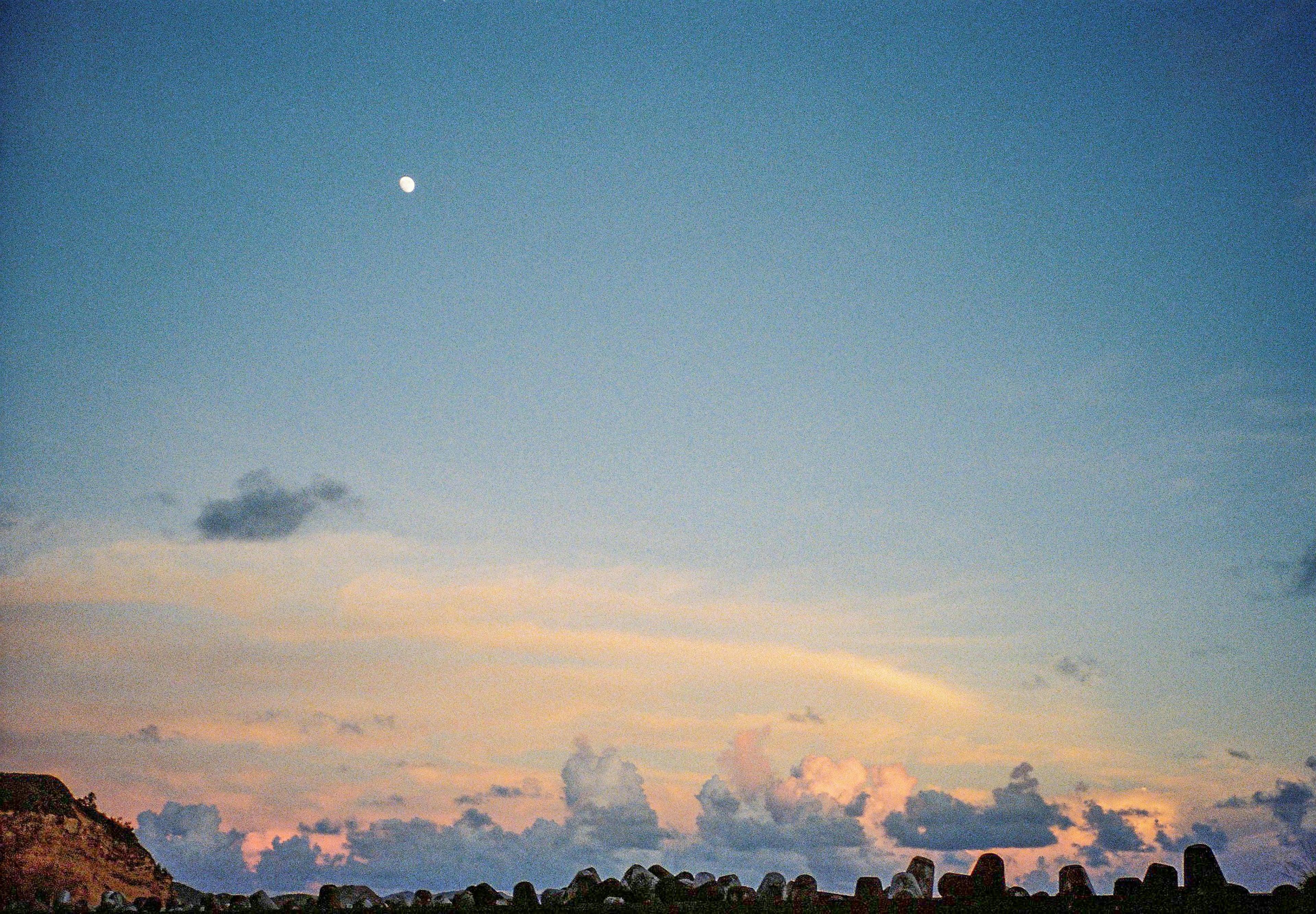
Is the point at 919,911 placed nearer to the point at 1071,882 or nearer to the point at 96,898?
the point at 1071,882

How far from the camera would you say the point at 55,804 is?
45.7 m

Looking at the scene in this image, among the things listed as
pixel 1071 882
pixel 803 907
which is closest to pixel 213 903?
pixel 803 907

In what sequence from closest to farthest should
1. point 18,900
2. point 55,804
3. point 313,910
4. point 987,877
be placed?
point 987,877, point 313,910, point 18,900, point 55,804

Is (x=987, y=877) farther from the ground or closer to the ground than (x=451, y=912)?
farther from the ground

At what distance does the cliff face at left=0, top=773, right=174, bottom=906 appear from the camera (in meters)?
42.1

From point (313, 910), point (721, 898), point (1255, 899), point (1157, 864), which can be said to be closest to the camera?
point (1255, 899)

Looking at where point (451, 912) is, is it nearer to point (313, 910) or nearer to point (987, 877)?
point (313, 910)

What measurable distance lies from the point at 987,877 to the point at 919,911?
204 centimetres

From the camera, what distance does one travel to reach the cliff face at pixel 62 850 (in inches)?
1658

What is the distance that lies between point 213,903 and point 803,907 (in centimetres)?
1819

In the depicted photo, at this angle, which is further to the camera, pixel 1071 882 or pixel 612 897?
pixel 612 897

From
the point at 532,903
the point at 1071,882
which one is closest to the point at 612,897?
the point at 532,903

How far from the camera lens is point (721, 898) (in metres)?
27.6

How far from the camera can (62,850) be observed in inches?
1730
